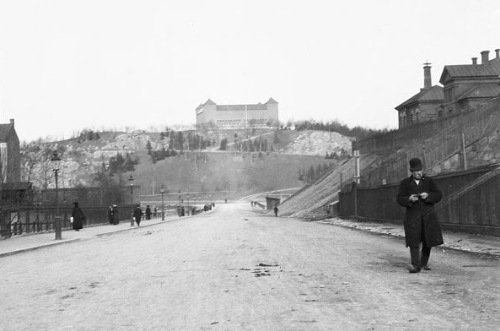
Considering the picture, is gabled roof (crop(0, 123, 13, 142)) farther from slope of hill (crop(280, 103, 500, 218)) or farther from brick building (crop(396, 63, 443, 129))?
slope of hill (crop(280, 103, 500, 218))

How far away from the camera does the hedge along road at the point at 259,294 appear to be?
255 inches

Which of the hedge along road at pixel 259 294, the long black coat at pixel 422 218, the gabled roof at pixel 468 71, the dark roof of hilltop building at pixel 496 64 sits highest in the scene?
the dark roof of hilltop building at pixel 496 64

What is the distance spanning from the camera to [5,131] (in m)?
95.8

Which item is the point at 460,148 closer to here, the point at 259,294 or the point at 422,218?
the point at 422,218

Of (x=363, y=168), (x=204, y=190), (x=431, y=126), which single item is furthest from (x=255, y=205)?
(x=431, y=126)

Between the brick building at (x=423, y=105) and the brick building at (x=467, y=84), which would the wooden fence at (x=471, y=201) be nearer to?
the brick building at (x=467, y=84)

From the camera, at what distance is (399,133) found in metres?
51.7

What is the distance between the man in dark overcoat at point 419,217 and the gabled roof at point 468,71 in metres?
60.4

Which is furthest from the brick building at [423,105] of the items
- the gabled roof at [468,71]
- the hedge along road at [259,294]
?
the hedge along road at [259,294]

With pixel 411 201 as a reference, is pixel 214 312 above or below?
below

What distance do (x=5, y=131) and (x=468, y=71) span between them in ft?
229

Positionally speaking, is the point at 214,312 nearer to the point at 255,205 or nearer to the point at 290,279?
the point at 290,279

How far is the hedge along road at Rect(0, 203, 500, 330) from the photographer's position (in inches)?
255

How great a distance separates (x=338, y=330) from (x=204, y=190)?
621 feet
